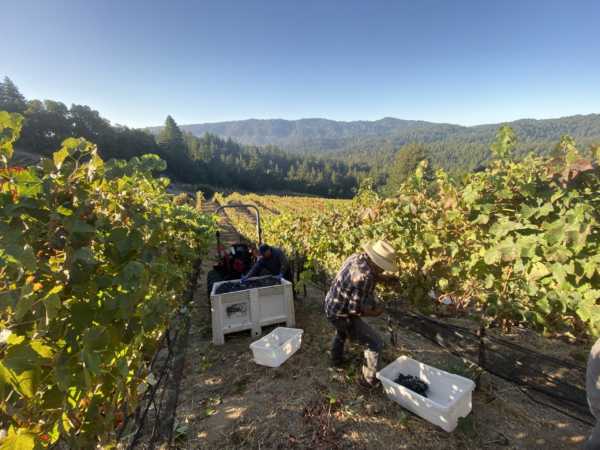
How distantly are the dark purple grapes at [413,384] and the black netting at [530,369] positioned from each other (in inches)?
31.7

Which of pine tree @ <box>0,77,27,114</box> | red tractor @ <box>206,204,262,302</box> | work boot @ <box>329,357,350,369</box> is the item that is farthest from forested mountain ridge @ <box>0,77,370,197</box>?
work boot @ <box>329,357,350,369</box>

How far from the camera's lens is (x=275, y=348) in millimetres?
3834

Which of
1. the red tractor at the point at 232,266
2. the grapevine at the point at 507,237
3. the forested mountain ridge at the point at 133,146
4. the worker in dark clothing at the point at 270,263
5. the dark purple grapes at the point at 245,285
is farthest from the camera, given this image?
the forested mountain ridge at the point at 133,146

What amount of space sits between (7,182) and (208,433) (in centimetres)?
261

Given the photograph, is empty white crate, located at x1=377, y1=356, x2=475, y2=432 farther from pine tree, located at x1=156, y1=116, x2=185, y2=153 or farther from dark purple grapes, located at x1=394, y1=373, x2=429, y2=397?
pine tree, located at x1=156, y1=116, x2=185, y2=153

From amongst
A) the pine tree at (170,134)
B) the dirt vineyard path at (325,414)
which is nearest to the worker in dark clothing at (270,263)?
the dirt vineyard path at (325,414)

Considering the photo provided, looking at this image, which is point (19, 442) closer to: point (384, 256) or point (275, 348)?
point (384, 256)

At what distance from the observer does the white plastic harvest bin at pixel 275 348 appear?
12.4ft

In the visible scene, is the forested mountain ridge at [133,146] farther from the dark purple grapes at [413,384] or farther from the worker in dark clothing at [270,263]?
the dark purple grapes at [413,384]

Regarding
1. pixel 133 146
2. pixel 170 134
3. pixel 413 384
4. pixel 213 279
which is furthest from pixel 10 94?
pixel 413 384

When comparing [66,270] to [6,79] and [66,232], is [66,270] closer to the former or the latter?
[66,232]

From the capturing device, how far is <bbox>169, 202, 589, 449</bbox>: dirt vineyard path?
261 centimetres

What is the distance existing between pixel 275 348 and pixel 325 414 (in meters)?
1.12

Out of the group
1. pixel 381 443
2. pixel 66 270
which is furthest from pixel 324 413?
pixel 66 270
